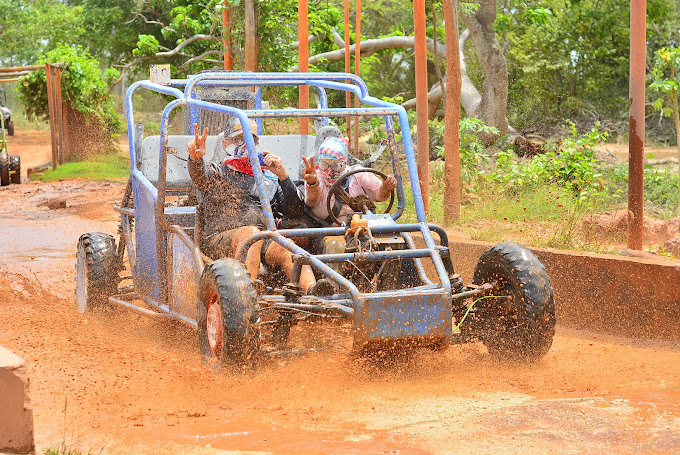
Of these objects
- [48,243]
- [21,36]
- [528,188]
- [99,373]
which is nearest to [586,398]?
[99,373]

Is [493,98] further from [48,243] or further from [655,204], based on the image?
[48,243]

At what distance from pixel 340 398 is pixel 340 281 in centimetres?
63

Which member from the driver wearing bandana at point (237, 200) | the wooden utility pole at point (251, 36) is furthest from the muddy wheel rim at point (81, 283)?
the wooden utility pole at point (251, 36)

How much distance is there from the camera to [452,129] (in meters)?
9.06

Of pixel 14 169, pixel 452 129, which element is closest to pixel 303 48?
pixel 452 129

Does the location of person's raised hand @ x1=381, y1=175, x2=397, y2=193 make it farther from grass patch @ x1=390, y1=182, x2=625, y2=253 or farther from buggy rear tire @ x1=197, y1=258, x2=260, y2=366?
grass patch @ x1=390, y1=182, x2=625, y2=253

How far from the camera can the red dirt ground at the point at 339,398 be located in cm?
431

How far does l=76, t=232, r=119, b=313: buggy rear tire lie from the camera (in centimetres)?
759

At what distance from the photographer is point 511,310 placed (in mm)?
5836

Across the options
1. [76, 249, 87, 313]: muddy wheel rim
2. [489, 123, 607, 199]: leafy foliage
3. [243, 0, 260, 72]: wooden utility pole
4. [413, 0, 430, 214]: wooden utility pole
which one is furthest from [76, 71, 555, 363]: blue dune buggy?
[243, 0, 260, 72]: wooden utility pole

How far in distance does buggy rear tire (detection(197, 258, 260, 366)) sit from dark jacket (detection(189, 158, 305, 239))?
2.69 ft

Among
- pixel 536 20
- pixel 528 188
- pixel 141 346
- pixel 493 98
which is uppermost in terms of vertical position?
pixel 536 20

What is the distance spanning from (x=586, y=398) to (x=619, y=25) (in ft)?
68.6

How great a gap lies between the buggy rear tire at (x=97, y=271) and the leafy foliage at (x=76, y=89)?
1412cm
